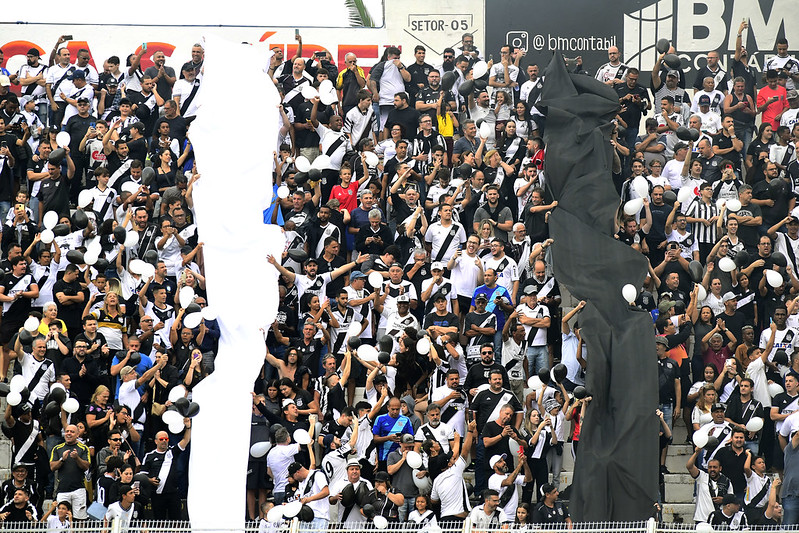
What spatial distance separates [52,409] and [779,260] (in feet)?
24.4

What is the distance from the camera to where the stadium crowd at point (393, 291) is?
1425cm

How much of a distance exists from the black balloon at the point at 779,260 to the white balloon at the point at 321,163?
4.92 metres

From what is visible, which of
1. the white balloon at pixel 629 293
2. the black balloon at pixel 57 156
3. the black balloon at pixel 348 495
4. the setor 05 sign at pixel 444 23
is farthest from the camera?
the setor 05 sign at pixel 444 23

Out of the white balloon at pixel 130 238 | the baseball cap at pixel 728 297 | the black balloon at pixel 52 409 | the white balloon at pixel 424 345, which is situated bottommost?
the black balloon at pixel 52 409

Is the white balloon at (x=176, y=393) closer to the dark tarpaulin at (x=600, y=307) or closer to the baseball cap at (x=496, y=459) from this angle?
the baseball cap at (x=496, y=459)

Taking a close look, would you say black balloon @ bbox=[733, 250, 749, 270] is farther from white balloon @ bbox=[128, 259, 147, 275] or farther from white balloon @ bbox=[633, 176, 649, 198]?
white balloon @ bbox=[128, 259, 147, 275]

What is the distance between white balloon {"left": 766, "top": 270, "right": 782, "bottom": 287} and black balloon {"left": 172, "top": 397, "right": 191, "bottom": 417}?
6010 millimetres

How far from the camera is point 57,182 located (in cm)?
1708

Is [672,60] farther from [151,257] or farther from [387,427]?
[151,257]

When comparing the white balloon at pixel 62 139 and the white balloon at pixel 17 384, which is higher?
the white balloon at pixel 62 139

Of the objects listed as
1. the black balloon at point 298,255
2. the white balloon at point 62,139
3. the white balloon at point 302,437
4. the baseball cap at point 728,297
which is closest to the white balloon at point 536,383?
the white balloon at point 302,437

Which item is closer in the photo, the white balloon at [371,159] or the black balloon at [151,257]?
the black balloon at [151,257]

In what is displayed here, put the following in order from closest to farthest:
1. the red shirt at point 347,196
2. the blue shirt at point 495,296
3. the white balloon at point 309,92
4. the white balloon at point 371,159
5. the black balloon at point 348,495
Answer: the black balloon at point 348,495 → the blue shirt at point 495,296 → the red shirt at point 347,196 → the white balloon at point 371,159 → the white balloon at point 309,92

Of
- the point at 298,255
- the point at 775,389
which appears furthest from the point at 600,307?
the point at 298,255
